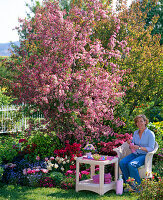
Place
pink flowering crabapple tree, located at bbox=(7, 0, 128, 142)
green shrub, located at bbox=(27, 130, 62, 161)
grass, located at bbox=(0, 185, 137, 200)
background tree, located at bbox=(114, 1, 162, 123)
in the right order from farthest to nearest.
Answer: background tree, located at bbox=(114, 1, 162, 123)
green shrub, located at bbox=(27, 130, 62, 161)
pink flowering crabapple tree, located at bbox=(7, 0, 128, 142)
grass, located at bbox=(0, 185, 137, 200)

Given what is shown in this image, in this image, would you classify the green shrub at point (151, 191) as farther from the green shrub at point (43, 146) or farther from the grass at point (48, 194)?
the green shrub at point (43, 146)

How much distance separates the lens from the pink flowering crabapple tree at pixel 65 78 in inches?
243

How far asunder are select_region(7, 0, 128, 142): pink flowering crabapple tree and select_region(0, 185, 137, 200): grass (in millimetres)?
1454

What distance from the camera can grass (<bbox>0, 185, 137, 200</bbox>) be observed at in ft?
16.6

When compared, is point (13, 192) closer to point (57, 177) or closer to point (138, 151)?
point (57, 177)

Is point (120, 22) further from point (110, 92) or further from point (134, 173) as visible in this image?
point (134, 173)

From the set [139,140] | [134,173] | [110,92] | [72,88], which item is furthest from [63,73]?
[134,173]

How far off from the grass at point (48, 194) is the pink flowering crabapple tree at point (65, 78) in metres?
1.45

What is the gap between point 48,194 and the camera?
5.25 m

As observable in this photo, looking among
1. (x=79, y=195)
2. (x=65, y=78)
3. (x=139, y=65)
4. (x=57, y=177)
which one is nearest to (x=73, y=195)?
(x=79, y=195)

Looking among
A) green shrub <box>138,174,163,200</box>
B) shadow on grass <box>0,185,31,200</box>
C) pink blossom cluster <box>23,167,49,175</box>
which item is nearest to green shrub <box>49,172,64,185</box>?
pink blossom cluster <box>23,167,49,175</box>

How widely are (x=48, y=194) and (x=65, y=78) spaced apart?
223 centimetres

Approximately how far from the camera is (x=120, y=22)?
810 centimetres

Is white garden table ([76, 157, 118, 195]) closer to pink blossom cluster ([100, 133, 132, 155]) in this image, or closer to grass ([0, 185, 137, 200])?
grass ([0, 185, 137, 200])
